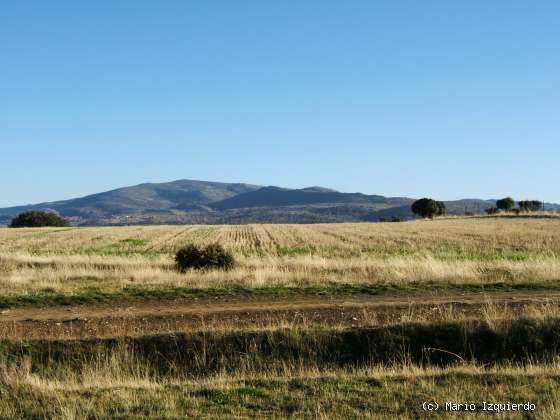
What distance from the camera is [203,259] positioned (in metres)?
25.8

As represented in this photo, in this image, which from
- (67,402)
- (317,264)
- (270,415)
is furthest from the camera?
(317,264)

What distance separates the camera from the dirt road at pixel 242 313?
14.6 metres

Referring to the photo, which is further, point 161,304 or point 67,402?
point 161,304

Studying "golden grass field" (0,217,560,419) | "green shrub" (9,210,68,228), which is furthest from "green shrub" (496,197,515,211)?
"golden grass field" (0,217,560,419)

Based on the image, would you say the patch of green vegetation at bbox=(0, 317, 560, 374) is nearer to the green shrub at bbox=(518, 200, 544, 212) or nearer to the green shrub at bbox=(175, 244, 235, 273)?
the green shrub at bbox=(175, 244, 235, 273)

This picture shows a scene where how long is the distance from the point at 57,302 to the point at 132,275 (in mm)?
5238

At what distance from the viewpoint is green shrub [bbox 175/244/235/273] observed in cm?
2577

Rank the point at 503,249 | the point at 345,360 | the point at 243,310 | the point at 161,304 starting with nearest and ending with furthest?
the point at 345,360, the point at 243,310, the point at 161,304, the point at 503,249

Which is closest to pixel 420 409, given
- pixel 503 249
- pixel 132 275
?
pixel 132 275

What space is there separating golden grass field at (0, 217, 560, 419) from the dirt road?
0.06 m

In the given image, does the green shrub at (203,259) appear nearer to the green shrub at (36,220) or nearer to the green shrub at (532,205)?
the green shrub at (36,220)

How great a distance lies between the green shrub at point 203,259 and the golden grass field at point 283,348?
2903mm

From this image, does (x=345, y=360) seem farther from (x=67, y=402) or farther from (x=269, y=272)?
(x=269, y=272)

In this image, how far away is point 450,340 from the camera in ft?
44.7
